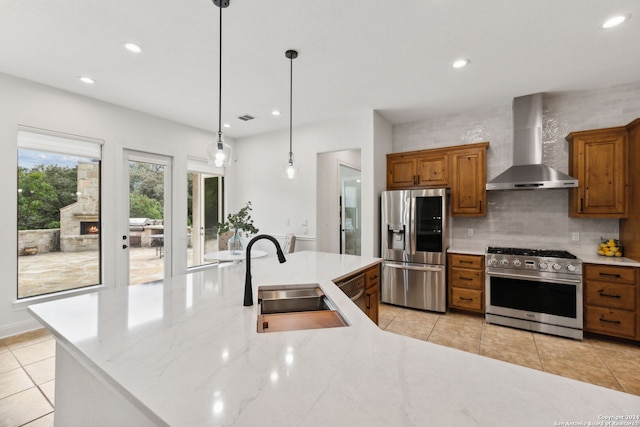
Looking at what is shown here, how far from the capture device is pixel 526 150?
3459 millimetres

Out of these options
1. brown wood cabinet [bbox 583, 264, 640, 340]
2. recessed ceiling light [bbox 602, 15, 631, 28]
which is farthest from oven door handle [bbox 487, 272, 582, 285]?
recessed ceiling light [bbox 602, 15, 631, 28]

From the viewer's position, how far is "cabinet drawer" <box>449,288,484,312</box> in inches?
139

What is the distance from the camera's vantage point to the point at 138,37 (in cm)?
228

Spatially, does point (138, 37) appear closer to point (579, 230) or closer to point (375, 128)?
point (375, 128)

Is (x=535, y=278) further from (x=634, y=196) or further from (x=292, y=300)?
(x=292, y=300)

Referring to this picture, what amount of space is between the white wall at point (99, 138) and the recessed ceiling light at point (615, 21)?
16.0 feet

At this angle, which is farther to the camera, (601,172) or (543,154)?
(543,154)

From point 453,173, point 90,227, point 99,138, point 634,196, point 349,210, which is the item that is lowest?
point 90,227

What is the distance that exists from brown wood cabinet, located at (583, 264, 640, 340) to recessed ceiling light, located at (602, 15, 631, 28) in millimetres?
2178

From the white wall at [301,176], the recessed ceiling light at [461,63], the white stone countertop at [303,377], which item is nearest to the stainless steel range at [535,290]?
the white wall at [301,176]

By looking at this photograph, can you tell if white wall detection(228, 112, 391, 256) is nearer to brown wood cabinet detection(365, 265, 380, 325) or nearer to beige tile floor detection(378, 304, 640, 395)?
beige tile floor detection(378, 304, 640, 395)

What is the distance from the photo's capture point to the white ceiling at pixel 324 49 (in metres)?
1.97

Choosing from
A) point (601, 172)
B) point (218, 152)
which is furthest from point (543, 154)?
point (218, 152)

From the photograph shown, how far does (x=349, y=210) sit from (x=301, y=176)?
4.33 ft
